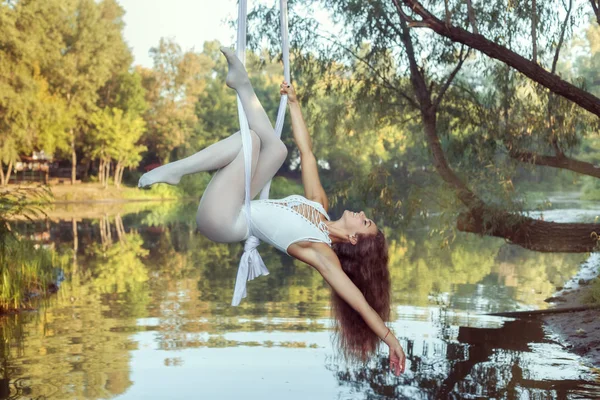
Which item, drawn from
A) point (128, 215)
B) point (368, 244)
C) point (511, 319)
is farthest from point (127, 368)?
point (128, 215)

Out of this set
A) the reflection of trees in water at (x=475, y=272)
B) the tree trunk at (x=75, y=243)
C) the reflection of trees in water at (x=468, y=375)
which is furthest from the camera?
the tree trunk at (x=75, y=243)

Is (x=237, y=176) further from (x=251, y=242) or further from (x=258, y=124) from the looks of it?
(x=251, y=242)

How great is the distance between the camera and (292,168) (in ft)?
117

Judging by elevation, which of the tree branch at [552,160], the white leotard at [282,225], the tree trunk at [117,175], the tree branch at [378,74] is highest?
the tree trunk at [117,175]

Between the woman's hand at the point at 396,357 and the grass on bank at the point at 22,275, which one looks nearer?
the woman's hand at the point at 396,357

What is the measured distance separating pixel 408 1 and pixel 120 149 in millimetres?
28454

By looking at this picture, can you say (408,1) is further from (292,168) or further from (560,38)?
(292,168)

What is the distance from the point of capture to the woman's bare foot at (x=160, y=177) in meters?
3.17

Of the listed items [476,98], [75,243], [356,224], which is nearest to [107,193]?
[75,243]

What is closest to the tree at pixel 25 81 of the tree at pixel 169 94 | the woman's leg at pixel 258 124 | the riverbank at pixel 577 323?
the tree at pixel 169 94

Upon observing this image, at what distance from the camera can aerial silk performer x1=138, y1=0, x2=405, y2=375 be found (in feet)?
10.5

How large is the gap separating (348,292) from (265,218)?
1.39ft

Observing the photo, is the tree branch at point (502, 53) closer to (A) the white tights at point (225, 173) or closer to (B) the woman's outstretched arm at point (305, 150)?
(B) the woman's outstretched arm at point (305, 150)

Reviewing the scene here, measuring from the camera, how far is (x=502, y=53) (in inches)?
240
